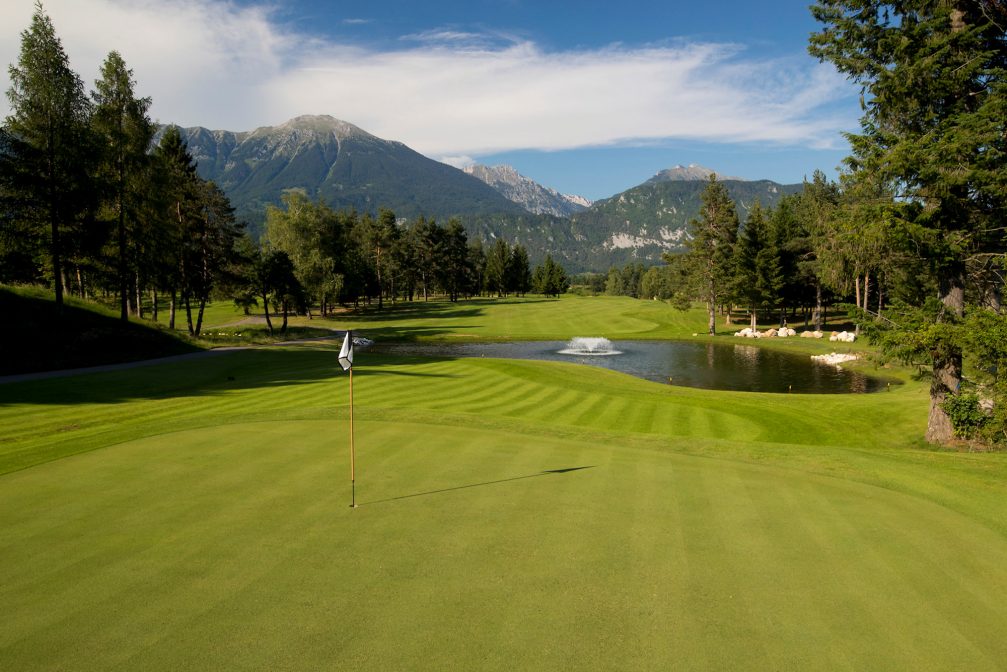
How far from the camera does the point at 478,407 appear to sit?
22.6 metres

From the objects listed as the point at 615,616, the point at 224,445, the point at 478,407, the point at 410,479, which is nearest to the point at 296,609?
the point at 615,616

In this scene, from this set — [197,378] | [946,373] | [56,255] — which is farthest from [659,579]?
[56,255]

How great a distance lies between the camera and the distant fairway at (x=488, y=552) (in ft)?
17.8

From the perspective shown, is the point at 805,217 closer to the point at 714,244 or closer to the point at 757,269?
the point at 757,269

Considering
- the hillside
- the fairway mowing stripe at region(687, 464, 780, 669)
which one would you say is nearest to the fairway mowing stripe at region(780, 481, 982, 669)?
the fairway mowing stripe at region(687, 464, 780, 669)

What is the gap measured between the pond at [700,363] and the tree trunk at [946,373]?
18.4 metres

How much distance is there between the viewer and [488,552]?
7.32m

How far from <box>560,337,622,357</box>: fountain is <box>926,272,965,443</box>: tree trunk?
36994 millimetres

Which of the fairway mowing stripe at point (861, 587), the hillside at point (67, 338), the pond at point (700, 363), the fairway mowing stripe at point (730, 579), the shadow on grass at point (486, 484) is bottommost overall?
the pond at point (700, 363)

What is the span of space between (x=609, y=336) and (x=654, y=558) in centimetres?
6642

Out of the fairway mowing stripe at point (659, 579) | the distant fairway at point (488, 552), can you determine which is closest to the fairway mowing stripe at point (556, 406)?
the distant fairway at point (488, 552)

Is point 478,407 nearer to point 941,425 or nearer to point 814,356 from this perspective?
point 941,425

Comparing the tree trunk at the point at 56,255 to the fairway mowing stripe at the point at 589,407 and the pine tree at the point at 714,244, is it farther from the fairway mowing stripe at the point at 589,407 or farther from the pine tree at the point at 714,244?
the pine tree at the point at 714,244

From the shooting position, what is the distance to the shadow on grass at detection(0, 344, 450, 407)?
2330 centimetres
